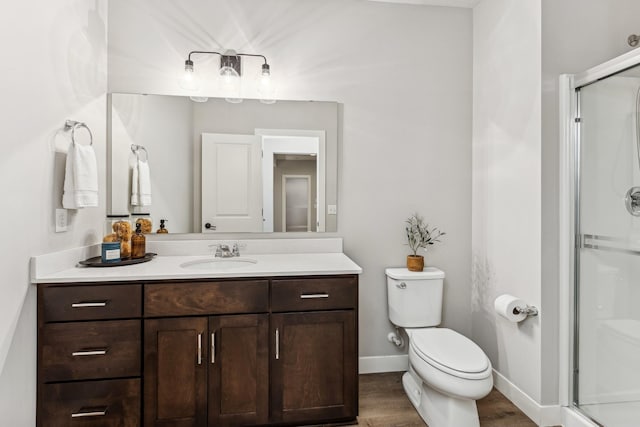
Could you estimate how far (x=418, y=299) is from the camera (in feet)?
7.48

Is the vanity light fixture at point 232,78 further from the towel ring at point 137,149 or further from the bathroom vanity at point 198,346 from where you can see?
the bathroom vanity at point 198,346

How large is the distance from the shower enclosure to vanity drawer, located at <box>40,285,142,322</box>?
2247 millimetres

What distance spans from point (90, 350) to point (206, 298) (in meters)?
0.56

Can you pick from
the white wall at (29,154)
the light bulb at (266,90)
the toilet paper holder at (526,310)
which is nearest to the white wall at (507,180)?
the toilet paper holder at (526,310)

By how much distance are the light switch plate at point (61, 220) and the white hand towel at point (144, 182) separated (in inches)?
19.0

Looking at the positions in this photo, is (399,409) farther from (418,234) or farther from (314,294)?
(418,234)

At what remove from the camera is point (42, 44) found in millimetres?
1628

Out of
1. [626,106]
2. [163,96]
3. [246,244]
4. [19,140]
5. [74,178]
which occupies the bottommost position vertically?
[246,244]

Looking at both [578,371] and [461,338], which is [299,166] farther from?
[578,371]

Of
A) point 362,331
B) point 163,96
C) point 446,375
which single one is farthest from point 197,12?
point 446,375

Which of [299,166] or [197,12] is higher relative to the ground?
[197,12]

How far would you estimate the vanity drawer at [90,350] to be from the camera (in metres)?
1.62

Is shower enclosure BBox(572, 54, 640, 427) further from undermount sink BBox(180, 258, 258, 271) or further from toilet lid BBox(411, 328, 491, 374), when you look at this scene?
undermount sink BBox(180, 258, 258, 271)

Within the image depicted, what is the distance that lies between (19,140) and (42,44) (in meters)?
0.49
